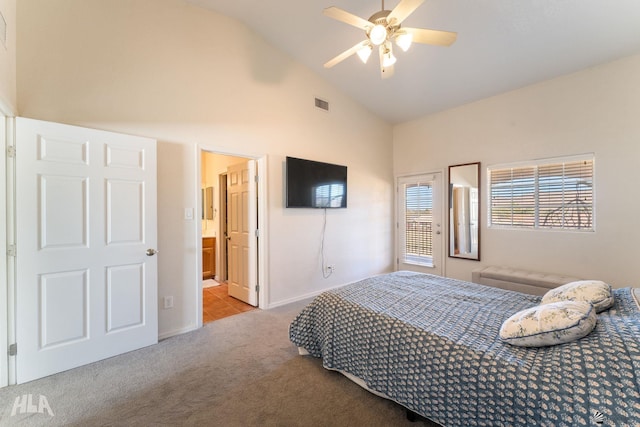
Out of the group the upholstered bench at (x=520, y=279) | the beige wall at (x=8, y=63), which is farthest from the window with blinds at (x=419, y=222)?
the beige wall at (x=8, y=63)

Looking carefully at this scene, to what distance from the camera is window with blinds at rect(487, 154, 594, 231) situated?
3.37 meters

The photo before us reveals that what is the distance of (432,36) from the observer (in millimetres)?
2025

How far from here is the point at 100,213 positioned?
2.28 metres

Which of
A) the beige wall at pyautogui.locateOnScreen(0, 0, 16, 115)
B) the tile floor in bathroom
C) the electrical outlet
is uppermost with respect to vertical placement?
the beige wall at pyautogui.locateOnScreen(0, 0, 16, 115)

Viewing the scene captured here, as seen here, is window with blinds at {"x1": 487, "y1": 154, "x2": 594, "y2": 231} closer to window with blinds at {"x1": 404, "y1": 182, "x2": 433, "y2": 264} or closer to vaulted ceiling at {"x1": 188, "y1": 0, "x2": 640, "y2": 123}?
window with blinds at {"x1": 404, "y1": 182, "x2": 433, "y2": 264}

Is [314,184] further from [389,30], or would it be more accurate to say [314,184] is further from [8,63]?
[8,63]

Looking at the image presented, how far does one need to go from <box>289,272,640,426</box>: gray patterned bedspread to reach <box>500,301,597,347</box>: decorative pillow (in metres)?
0.04

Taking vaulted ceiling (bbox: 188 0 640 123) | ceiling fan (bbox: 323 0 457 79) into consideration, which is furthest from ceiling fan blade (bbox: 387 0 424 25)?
vaulted ceiling (bbox: 188 0 640 123)

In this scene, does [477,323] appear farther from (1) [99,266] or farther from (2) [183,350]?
(1) [99,266]

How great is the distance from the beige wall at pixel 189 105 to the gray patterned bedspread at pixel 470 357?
161 centimetres

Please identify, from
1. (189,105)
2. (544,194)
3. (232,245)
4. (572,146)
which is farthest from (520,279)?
(189,105)

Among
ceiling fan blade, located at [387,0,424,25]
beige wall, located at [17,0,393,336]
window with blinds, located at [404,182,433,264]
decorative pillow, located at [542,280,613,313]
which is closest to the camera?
decorative pillow, located at [542,280,613,313]

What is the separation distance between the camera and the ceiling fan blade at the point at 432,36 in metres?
1.97

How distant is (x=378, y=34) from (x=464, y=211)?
11.0 ft
